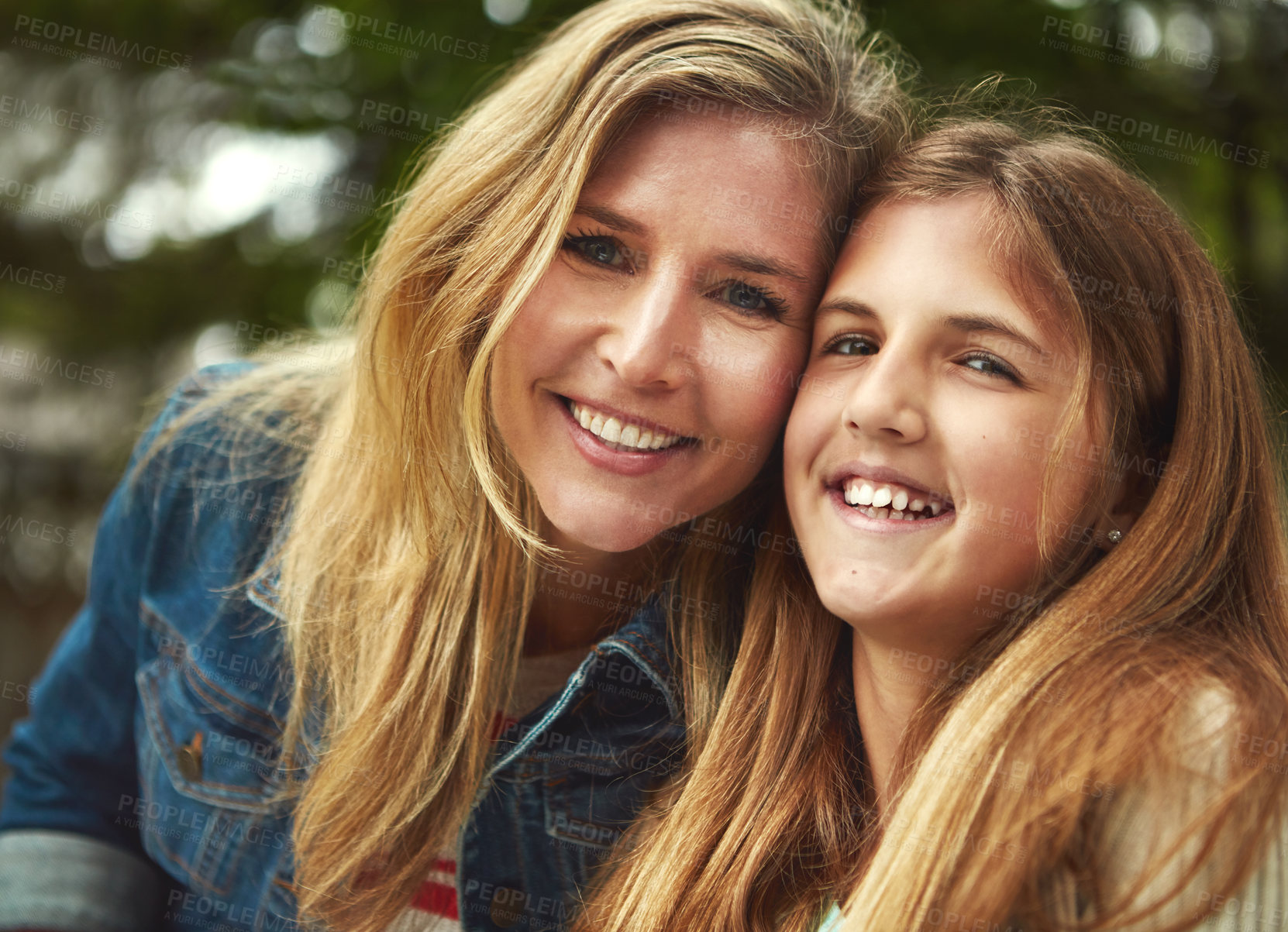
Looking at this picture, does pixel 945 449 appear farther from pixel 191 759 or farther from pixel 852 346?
pixel 191 759

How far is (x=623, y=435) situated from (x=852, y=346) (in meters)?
0.34

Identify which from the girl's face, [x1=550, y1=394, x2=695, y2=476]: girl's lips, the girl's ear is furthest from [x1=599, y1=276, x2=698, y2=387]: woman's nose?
the girl's ear

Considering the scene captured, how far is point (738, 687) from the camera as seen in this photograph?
1.49 metres

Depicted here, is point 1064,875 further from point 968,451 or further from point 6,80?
point 6,80

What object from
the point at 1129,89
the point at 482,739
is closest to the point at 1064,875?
the point at 482,739

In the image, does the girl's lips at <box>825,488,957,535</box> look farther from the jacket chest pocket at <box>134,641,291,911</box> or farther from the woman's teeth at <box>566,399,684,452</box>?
the jacket chest pocket at <box>134,641,291,911</box>

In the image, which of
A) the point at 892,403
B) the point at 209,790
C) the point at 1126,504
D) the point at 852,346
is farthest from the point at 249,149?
the point at 1126,504

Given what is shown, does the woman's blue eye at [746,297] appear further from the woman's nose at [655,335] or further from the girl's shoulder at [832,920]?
the girl's shoulder at [832,920]

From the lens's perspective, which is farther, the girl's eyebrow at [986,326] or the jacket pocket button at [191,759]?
the jacket pocket button at [191,759]

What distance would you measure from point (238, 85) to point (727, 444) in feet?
5.19

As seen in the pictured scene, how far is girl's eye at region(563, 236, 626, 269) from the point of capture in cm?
150

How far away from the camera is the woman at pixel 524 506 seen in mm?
1475

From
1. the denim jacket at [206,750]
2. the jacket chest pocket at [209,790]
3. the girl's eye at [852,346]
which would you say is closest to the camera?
the girl's eye at [852,346]

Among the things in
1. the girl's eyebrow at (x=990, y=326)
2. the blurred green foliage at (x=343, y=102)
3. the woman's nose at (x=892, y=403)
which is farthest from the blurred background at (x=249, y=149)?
the woman's nose at (x=892, y=403)
